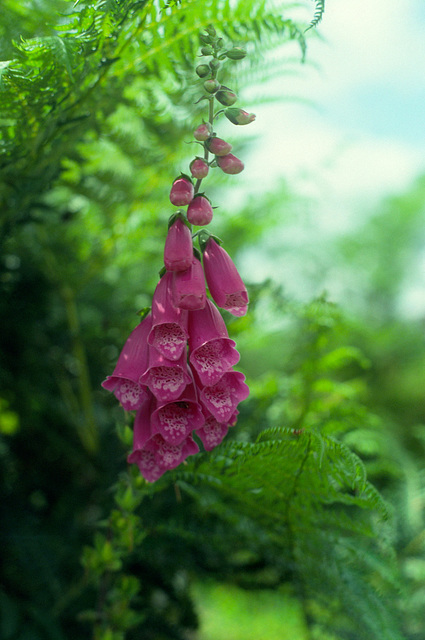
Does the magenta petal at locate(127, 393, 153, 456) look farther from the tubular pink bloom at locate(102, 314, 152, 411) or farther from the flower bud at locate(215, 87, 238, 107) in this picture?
the flower bud at locate(215, 87, 238, 107)

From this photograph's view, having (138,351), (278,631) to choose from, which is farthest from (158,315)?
(278,631)

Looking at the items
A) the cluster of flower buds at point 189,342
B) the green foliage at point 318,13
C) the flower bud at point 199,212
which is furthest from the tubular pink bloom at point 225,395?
the green foliage at point 318,13

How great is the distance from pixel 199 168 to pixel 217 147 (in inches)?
0.9

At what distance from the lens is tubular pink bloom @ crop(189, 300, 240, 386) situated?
323 mm

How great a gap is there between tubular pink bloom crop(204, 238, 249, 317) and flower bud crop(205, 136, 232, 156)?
0.07 meters

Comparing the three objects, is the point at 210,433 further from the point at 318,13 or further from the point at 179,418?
the point at 318,13

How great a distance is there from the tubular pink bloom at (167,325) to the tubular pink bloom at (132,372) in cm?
3

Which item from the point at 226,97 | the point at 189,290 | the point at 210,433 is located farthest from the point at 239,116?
the point at 210,433

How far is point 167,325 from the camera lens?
0.34 meters

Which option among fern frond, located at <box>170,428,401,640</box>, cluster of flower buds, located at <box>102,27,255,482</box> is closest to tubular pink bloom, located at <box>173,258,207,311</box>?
cluster of flower buds, located at <box>102,27,255,482</box>

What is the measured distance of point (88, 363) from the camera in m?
0.72

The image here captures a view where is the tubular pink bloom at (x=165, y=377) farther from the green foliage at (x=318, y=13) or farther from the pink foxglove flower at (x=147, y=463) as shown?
the green foliage at (x=318, y=13)

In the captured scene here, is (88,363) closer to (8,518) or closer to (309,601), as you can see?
(8,518)

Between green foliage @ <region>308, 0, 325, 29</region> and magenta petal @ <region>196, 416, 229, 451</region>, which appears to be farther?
magenta petal @ <region>196, 416, 229, 451</region>
